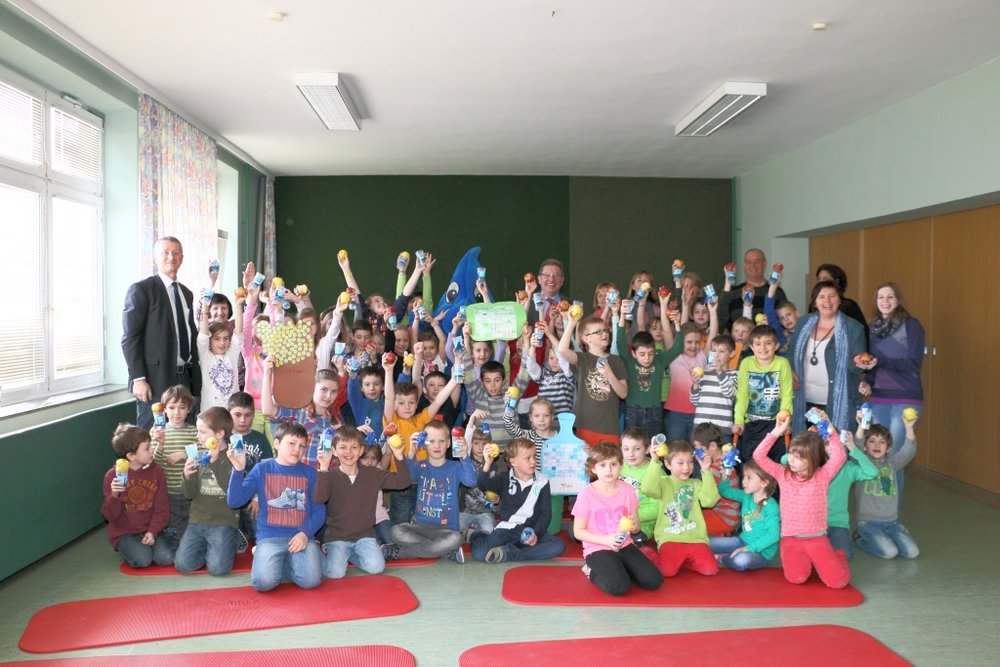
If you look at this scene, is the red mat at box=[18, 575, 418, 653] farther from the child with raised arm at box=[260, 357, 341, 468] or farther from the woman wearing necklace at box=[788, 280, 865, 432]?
the woman wearing necklace at box=[788, 280, 865, 432]

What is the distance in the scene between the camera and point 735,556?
4203 millimetres

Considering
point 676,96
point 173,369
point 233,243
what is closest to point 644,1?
point 676,96

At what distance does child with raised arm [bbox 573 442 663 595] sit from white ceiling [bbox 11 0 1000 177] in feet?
7.98

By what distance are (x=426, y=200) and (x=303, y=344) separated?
16.2ft

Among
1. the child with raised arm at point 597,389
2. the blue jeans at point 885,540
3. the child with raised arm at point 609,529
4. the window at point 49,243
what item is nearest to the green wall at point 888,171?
the blue jeans at point 885,540

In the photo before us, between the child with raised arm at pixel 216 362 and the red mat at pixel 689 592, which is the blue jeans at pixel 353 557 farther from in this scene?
the child with raised arm at pixel 216 362

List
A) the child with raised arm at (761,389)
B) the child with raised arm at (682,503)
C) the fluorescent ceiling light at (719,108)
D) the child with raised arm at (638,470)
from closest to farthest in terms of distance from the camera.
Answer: the child with raised arm at (682,503), the child with raised arm at (638,470), the child with raised arm at (761,389), the fluorescent ceiling light at (719,108)

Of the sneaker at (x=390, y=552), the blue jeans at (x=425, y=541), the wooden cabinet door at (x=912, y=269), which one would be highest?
the wooden cabinet door at (x=912, y=269)

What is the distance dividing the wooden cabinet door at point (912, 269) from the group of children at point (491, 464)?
2186 mm

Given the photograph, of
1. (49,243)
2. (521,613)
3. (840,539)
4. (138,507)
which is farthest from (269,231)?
(840,539)

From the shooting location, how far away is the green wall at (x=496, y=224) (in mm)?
9328

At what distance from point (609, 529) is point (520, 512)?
0.64m

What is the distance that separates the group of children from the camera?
13.3ft

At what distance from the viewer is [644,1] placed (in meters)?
4.07
